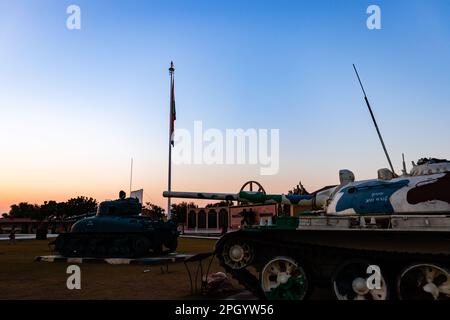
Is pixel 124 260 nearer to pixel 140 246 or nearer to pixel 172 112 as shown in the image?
pixel 140 246

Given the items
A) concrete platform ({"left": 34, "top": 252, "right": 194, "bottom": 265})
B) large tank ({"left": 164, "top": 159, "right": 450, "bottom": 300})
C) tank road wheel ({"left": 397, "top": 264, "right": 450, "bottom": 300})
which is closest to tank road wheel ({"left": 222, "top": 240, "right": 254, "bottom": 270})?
large tank ({"left": 164, "top": 159, "right": 450, "bottom": 300})

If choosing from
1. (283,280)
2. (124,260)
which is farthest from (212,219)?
(283,280)

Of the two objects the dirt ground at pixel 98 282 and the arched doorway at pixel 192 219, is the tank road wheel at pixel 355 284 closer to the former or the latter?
the dirt ground at pixel 98 282

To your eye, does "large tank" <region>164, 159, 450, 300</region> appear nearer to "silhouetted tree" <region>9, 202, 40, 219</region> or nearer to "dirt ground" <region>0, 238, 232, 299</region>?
"dirt ground" <region>0, 238, 232, 299</region>

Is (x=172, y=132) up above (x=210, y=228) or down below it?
above

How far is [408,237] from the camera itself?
22.7ft

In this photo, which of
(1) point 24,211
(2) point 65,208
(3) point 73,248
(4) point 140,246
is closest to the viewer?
(4) point 140,246

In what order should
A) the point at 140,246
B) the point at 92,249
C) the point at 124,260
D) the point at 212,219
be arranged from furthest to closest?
the point at 212,219
the point at 92,249
the point at 140,246
the point at 124,260

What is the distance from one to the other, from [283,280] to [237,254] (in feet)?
3.33

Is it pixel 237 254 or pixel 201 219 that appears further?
pixel 201 219

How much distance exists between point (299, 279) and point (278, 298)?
54cm

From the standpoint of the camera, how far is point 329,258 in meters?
7.98

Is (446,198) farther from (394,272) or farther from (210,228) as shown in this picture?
(210,228)
